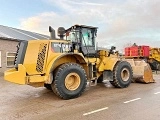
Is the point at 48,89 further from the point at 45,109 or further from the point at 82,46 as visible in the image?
the point at 45,109

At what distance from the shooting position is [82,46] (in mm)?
8289

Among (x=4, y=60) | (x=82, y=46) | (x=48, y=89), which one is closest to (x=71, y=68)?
(x=82, y=46)

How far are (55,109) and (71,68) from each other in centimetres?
174

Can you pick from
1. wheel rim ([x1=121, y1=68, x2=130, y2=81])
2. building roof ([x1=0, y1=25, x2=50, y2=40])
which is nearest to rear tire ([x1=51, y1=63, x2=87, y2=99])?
wheel rim ([x1=121, y1=68, x2=130, y2=81])

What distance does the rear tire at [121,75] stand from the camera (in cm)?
883

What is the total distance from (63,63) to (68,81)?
0.71 m

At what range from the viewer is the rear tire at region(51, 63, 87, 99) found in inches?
267

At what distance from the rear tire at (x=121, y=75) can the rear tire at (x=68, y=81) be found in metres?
2.01

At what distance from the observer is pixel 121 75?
9.09 metres

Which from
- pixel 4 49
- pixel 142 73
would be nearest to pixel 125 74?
pixel 142 73

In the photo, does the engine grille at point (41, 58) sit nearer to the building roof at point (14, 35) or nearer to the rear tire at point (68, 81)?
the rear tire at point (68, 81)

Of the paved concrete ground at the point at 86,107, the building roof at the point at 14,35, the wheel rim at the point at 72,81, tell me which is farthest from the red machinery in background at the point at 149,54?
the wheel rim at the point at 72,81

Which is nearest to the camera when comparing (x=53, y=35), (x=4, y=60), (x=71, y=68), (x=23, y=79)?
(x=23, y=79)

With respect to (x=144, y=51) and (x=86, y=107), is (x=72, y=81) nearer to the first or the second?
(x=86, y=107)
